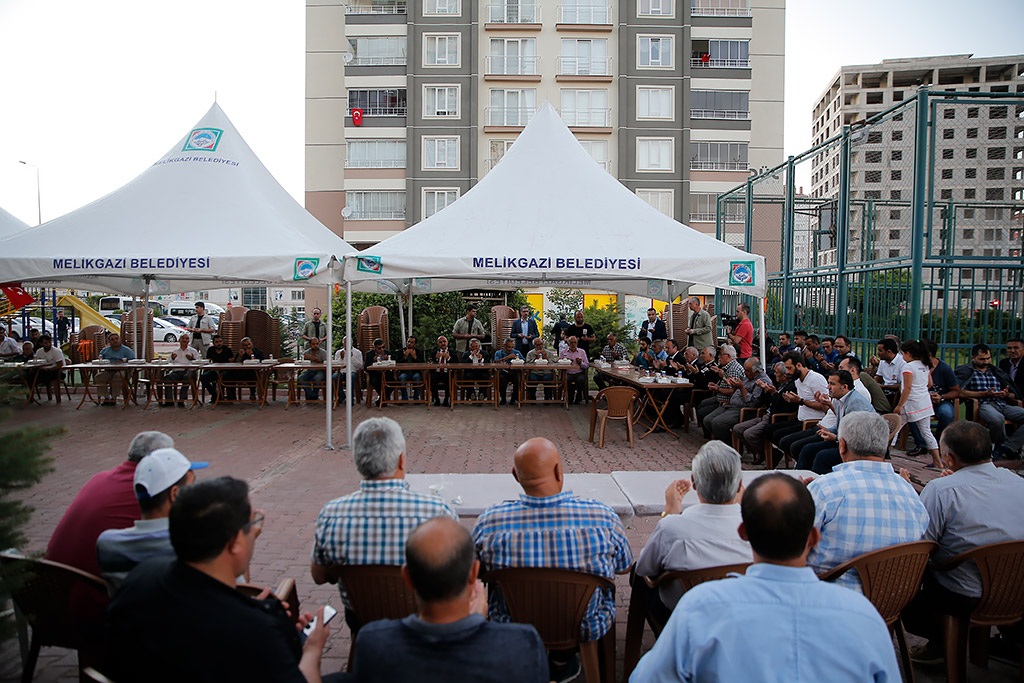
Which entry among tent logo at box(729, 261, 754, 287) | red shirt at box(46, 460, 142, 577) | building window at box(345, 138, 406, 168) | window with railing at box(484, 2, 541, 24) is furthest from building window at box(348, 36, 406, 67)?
red shirt at box(46, 460, 142, 577)

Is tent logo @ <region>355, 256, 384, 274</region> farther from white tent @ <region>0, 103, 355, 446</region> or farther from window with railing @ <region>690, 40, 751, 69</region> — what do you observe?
window with railing @ <region>690, 40, 751, 69</region>

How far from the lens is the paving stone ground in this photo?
4316 millimetres

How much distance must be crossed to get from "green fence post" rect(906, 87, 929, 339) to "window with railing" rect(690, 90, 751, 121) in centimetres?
2730

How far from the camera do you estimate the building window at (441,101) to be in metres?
34.7

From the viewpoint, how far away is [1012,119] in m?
11.9

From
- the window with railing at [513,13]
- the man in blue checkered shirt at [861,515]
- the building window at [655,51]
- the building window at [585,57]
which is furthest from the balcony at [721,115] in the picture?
the man in blue checkered shirt at [861,515]

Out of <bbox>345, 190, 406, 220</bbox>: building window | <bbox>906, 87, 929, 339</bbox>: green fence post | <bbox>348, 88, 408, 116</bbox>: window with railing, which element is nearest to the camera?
<bbox>906, 87, 929, 339</bbox>: green fence post

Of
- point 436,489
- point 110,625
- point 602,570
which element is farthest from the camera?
point 436,489

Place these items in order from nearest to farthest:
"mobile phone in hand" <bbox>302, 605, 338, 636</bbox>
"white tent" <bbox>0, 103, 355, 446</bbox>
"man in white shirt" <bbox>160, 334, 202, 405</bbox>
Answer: "mobile phone in hand" <bbox>302, 605, 338, 636</bbox>
"white tent" <bbox>0, 103, 355, 446</bbox>
"man in white shirt" <bbox>160, 334, 202, 405</bbox>

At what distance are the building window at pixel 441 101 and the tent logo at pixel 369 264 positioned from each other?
1124 inches

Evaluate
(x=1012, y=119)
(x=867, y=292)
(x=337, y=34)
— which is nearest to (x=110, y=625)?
(x=867, y=292)

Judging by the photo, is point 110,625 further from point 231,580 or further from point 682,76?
point 682,76

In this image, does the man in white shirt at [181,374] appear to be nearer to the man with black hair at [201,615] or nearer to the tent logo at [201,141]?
the tent logo at [201,141]

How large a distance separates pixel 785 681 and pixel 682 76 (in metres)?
36.7
